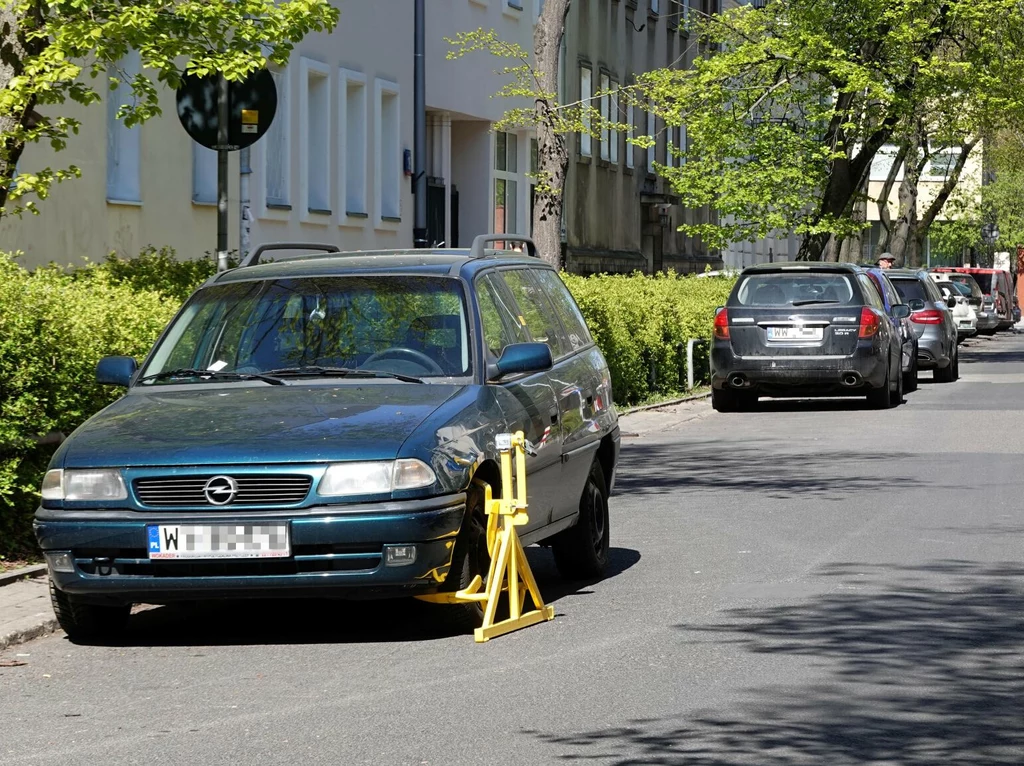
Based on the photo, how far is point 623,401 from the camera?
2581 cm

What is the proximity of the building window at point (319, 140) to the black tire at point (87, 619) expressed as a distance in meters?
22.0

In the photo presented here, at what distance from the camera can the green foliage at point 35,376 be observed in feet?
35.1

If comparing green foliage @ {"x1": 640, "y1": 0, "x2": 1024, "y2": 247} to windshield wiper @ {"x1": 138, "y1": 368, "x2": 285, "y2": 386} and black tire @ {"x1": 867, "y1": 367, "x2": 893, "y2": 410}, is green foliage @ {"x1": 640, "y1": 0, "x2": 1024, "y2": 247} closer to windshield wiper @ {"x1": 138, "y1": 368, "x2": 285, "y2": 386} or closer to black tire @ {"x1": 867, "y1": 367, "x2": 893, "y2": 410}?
black tire @ {"x1": 867, "y1": 367, "x2": 893, "y2": 410}

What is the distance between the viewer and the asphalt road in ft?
21.8

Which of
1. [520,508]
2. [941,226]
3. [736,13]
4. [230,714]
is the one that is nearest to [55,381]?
[520,508]

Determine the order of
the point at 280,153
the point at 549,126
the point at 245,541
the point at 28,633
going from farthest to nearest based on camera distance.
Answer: the point at 280,153 → the point at 549,126 → the point at 28,633 → the point at 245,541

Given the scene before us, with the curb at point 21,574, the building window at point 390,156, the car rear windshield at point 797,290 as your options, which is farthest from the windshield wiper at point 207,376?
the building window at point 390,156

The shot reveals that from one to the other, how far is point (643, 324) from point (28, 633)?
→ 18.1 metres

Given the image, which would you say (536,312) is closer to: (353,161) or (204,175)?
(204,175)

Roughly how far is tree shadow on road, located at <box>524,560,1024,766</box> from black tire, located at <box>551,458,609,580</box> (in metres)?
1.25

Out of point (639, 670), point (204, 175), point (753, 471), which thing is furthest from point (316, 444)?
point (204, 175)

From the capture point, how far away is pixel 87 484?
8555mm

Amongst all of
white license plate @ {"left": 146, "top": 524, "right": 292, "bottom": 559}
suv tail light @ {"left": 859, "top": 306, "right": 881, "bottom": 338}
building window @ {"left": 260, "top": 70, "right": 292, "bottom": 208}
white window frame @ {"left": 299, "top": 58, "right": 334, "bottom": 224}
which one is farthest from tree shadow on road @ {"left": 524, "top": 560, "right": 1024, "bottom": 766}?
white window frame @ {"left": 299, "top": 58, "right": 334, "bottom": 224}

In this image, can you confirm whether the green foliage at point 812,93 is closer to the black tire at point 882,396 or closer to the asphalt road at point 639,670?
the black tire at point 882,396
